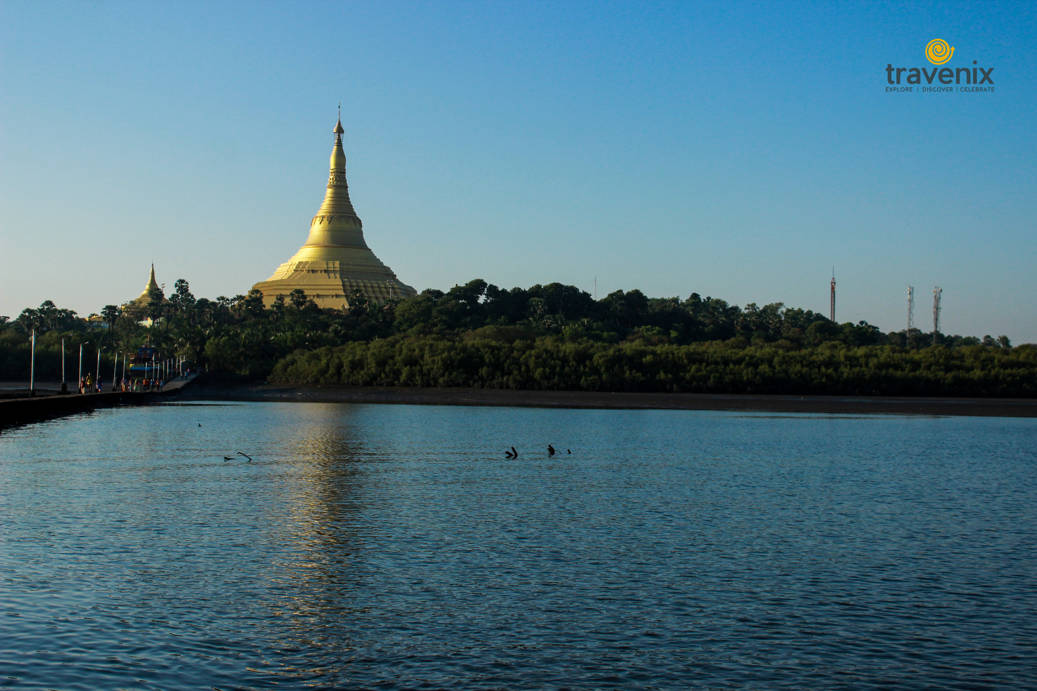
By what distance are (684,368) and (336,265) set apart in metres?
51.4

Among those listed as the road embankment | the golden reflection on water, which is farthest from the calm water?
the road embankment

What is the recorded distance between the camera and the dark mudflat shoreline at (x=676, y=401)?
196 feet

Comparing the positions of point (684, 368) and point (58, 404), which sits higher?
point (684, 368)

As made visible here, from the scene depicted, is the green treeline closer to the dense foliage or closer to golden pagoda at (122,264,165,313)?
the dense foliage

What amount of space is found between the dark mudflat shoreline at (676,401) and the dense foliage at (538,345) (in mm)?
1696

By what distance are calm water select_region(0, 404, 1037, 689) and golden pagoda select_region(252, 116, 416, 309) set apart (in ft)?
257

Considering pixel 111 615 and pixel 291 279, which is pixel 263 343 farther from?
pixel 111 615

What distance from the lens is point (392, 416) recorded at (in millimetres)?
53812

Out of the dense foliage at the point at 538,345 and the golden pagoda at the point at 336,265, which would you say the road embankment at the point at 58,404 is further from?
the golden pagoda at the point at 336,265

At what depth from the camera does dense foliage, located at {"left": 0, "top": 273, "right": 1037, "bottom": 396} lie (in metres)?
68.3

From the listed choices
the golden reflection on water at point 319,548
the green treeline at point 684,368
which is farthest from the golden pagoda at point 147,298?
the golden reflection on water at point 319,548

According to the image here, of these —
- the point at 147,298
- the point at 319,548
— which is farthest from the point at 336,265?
the point at 319,548

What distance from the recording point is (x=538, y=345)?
75.4 meters

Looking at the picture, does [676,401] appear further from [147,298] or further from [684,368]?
[147,298]
